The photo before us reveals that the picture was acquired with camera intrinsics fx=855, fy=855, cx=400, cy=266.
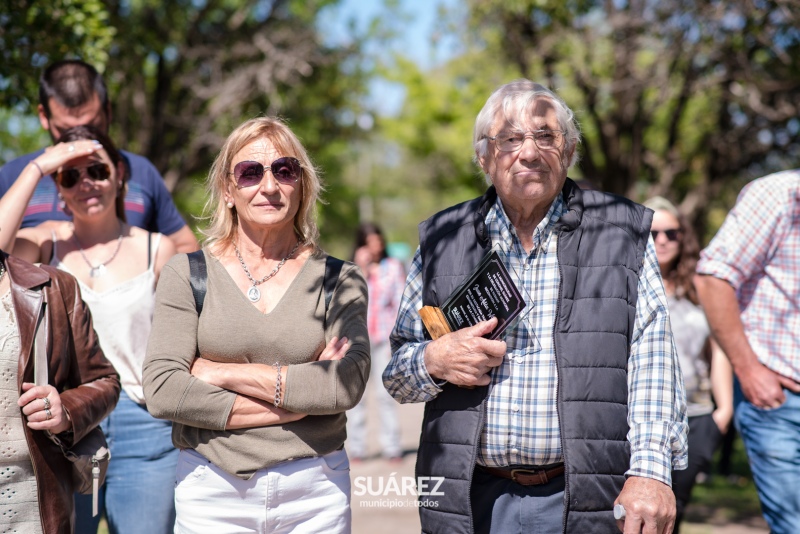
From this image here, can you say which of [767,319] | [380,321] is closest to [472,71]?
[380,321]

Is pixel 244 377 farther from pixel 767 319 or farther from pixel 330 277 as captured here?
pixel 767 319

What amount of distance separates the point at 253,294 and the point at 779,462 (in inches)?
94.1

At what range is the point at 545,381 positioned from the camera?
282 centimetres

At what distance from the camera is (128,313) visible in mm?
3492

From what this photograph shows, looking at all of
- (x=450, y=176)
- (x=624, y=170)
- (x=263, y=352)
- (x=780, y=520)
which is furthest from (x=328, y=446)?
(x=450, y=176)

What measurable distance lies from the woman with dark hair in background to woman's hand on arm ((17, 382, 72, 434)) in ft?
19.2

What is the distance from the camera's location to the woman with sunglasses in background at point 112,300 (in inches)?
137

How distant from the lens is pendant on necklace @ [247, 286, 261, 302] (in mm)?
3059

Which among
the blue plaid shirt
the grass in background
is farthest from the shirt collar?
the grass in background

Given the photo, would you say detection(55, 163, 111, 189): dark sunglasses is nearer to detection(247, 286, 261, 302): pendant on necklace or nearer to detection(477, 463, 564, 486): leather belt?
detection(247, 286, 261, 302): pendant on necklace

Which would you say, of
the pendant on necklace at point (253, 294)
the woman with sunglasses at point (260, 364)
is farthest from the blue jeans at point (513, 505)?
the pendant on necklace at point (253, 294)

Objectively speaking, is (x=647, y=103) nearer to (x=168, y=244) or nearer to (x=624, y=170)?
(x=624, y=170)

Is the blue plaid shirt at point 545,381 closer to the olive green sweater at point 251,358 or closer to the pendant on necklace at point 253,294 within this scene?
the olive green sweater at point 251,358

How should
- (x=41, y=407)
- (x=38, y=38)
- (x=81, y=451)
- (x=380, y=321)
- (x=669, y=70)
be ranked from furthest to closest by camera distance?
1. (x=669, y=70)
2. (x=380, y=321)
3. (x=38, y=38)
4. (x=81, y=451)
5. (x=41, y=407)
